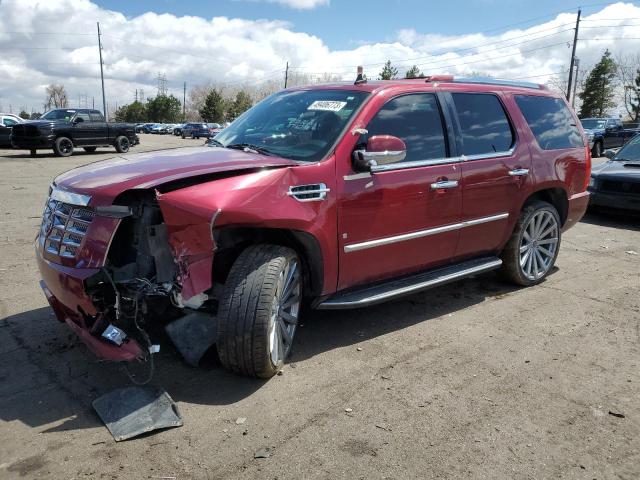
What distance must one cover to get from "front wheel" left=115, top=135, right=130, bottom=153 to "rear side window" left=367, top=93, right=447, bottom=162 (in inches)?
794

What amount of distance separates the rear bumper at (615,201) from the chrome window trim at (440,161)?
16.4 ft

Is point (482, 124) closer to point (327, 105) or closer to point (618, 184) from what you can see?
point (327, 105)

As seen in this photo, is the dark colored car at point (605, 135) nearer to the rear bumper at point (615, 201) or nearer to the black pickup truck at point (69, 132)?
the rear bumper at point (615, 201)

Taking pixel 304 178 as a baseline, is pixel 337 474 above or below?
below

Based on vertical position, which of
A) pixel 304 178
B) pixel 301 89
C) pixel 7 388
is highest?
pixel 301 89

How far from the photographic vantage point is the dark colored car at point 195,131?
173 feet

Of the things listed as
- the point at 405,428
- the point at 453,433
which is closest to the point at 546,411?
the point at 453,433

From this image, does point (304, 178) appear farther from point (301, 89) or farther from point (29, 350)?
point (29, 350)

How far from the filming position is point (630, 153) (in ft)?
32.3

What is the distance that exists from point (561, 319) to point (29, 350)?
14.0 ft

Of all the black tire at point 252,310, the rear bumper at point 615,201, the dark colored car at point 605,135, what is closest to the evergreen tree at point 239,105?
the dark colored car at point 605,135

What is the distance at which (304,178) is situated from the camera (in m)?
3.39

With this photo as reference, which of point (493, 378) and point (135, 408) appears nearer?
point (135, 408)

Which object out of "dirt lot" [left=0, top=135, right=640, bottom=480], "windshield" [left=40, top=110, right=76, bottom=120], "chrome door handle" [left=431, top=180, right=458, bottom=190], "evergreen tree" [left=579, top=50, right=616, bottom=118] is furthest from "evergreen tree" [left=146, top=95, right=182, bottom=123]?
"chrome door handle" [left=431, top=180, right=458, bottom=190]
